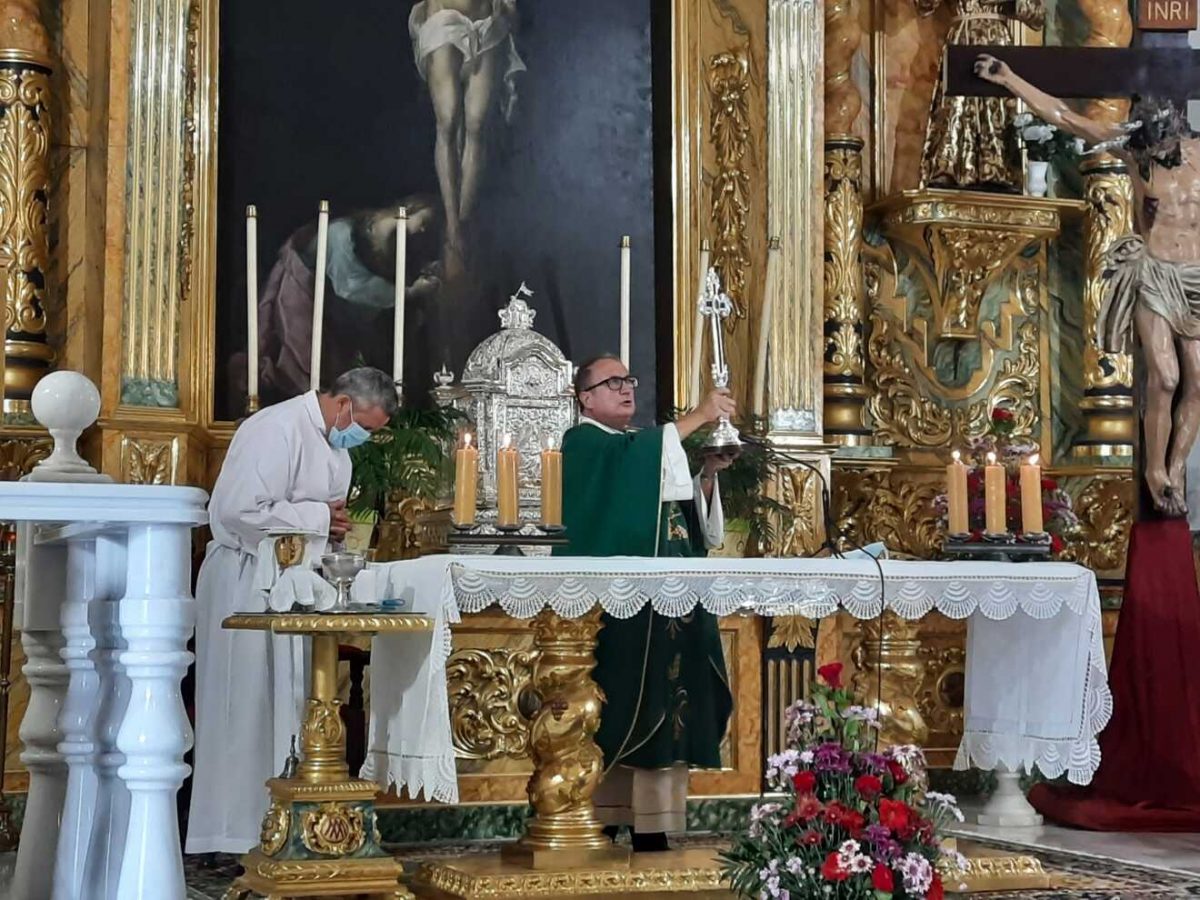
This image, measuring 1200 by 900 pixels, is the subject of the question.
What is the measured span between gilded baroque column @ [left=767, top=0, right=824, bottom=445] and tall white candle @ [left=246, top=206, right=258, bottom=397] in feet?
7.79

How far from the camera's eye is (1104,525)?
9281 mm

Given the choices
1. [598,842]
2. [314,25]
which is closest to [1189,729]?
[598,842]

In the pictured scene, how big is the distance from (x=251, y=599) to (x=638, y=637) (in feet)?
4.40

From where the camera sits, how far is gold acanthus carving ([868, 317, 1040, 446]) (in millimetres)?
9234

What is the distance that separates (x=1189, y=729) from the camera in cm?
800

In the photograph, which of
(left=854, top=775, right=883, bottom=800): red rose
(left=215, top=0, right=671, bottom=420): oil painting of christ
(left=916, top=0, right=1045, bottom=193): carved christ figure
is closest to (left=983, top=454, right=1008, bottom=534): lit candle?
(left=854, top=775, right=883, bottom=800): red rose

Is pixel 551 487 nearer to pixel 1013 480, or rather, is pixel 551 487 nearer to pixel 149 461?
pixel 149 461

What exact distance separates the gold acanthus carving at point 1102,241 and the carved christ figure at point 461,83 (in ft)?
10.0

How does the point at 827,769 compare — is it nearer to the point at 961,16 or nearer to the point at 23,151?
the point at 23,151

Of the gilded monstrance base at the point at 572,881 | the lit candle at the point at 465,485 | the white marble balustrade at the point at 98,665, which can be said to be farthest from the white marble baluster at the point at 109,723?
the lit candle at the point at 465,485

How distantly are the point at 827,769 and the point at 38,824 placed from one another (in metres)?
2.17

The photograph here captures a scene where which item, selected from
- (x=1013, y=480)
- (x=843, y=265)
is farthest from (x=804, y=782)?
(x=843, y=265)

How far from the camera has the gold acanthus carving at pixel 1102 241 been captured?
939 cm

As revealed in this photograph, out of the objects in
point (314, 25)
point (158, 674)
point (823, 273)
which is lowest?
point (158, 674)
